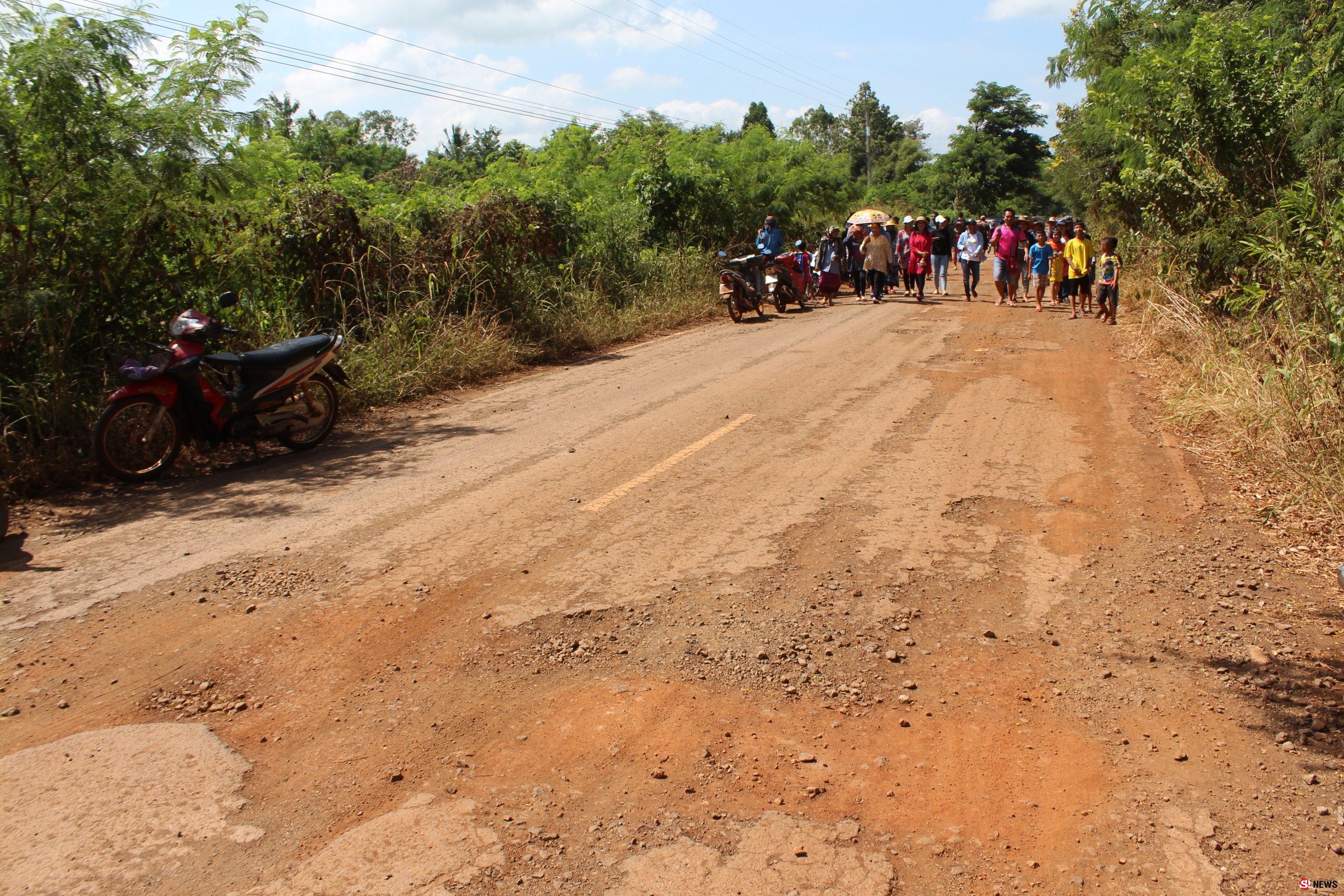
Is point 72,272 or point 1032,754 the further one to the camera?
point 72,272

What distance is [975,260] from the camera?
18.7m

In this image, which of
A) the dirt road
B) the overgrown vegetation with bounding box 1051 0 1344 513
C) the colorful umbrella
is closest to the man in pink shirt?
the overgrown vegetation with bounding box 1051 0 1344 513

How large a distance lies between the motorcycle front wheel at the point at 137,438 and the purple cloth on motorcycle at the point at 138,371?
0.14 m

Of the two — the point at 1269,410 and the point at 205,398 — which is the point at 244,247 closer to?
the point at 205,398

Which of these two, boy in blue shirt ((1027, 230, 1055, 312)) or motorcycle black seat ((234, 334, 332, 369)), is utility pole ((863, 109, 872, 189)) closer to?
boy in blue shirt ((1027, 230, 1055, 312))

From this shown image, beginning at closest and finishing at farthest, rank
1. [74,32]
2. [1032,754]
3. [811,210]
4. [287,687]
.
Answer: [1032,754] < [287,687] < [74,32] < [811,210]

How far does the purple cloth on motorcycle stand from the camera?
6.99 m

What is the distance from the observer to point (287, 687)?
13.2 feet

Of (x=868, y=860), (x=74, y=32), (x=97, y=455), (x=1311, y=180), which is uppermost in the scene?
(x=74, y=32)

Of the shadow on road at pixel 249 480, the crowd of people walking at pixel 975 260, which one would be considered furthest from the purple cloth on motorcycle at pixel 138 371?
the crowd of people walking at pixel 975 260

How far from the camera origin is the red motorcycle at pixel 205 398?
7047 millimetres

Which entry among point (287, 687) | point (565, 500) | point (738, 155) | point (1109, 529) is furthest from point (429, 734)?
point (738, 155)

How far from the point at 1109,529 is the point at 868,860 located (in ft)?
11.8

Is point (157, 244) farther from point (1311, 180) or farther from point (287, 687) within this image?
point (1311, 180)
